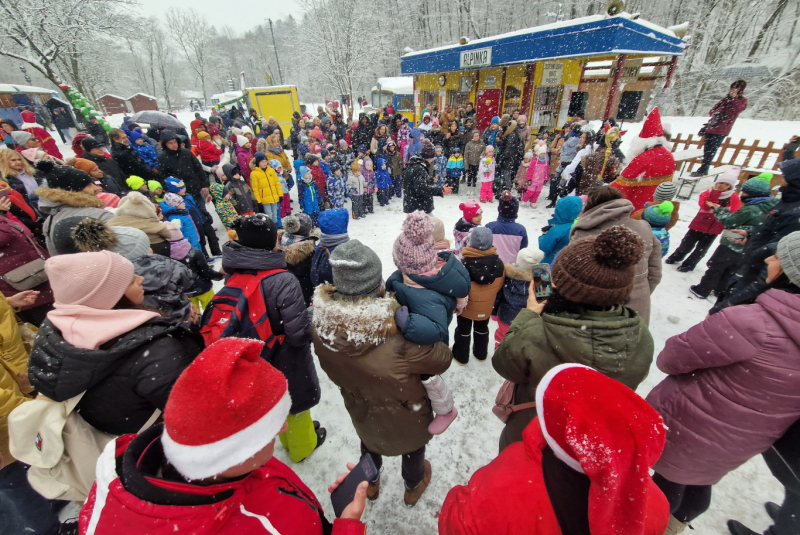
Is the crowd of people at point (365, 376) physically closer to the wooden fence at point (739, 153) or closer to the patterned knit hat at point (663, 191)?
the patterned knit hat at point (663, 191)

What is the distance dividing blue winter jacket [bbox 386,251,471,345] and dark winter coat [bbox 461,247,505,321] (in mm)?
866

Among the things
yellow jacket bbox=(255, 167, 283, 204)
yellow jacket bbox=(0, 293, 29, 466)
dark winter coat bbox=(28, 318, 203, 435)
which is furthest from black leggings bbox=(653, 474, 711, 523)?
yellow jacket bbox=(255, 167, 283, 204)

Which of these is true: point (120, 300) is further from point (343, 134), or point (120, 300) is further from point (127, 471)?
point (343, 134)

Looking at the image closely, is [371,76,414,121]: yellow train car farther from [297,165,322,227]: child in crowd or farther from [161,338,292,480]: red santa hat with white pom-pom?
[161,338,292,480]: red santa hat with white pom-pom

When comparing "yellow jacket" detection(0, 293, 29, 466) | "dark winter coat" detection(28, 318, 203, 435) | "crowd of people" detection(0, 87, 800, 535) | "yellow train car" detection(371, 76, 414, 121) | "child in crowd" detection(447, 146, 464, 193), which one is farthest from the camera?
"yellow train car" detection(371, 76, 414, 121)

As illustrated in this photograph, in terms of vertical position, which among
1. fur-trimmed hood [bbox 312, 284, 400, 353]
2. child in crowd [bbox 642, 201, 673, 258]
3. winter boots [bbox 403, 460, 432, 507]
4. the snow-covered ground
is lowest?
the snow-covered ground

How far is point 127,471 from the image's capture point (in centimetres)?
85

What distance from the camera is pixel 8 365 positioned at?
1.98 meters

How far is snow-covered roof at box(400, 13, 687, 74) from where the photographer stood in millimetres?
9289

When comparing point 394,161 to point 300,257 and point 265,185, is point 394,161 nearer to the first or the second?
point 265,185

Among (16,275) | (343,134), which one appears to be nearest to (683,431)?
(16,275)

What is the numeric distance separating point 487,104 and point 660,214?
42.8 feet

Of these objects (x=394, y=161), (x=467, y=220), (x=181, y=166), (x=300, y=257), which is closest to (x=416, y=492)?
(x=300, y=257)

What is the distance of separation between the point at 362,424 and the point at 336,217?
6.35 feet
